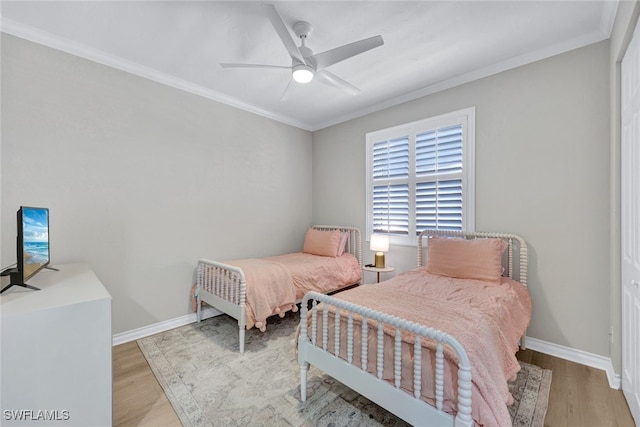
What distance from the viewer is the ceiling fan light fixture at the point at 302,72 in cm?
207

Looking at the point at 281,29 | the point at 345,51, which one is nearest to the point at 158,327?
the point at 281,29

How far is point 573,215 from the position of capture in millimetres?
2334

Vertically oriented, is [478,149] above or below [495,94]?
below

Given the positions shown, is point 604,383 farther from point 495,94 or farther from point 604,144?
point 495,94

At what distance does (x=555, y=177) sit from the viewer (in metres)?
2.42

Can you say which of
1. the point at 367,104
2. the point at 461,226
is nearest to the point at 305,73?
the point at 367,104

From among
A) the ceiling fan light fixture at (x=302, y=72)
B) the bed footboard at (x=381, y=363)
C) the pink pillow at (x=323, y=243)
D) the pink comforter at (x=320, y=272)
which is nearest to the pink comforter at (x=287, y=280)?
the pink comforter at (x=320, y=272)

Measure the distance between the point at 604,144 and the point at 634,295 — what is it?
4.15 feet

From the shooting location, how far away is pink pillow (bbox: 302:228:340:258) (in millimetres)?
3703

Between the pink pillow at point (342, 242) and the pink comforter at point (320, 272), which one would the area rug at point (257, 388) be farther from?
the pink pillow at point (342, 242)

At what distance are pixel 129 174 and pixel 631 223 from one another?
3.98 metres

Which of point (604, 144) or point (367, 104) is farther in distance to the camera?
point (367, 104)

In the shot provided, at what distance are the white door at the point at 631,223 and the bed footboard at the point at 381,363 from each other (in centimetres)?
129

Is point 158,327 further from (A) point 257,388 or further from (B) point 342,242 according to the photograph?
(B) point 342,242
